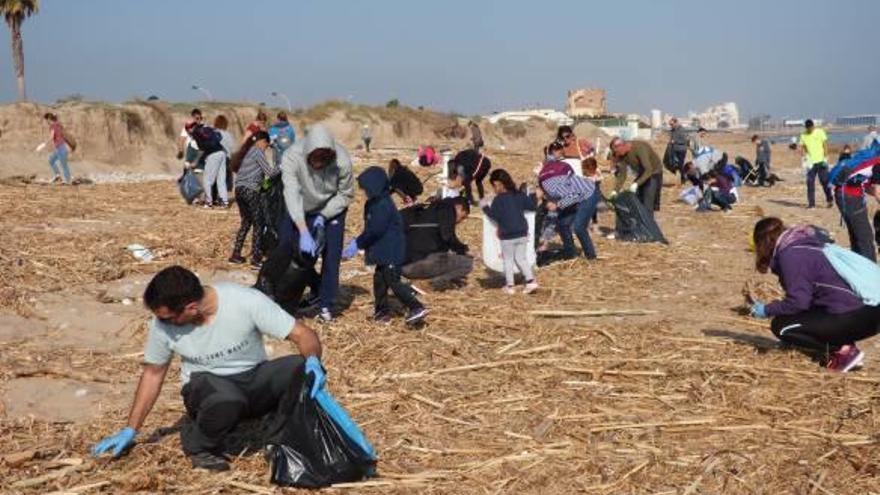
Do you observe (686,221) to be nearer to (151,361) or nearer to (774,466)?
(774,466)

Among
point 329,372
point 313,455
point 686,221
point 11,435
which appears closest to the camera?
point 313,455

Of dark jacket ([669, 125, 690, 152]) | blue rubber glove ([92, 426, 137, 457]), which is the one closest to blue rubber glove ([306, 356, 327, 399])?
blue rubber glove ([92, 426, 137, 457])

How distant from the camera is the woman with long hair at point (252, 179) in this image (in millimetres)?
10711

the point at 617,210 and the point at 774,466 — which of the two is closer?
the point at 774,466

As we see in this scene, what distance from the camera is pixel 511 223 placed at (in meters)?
10.0

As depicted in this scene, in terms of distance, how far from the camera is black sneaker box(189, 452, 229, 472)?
5.22 meters

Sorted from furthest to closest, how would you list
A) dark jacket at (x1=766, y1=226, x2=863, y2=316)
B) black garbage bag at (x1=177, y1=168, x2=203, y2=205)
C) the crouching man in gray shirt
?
black garbage bag at (x1=177, y1=168, x2=203, y2=205) < dark jacket at (x1=766, y1=226, x2=863, y2=316) < the crouching man in gray shirt

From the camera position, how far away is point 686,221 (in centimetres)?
1745

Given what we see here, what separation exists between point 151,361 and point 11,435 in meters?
1.30

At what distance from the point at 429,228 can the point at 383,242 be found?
1.74m

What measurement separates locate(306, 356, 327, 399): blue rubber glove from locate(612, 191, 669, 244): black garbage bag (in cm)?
972

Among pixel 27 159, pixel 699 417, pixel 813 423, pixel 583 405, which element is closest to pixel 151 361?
pixel 583 405

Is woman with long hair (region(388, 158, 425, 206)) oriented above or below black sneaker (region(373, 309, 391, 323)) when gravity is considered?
above

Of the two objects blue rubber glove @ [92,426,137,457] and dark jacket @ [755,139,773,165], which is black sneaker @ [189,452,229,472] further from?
dark jacket @ [755,139,773,165]
